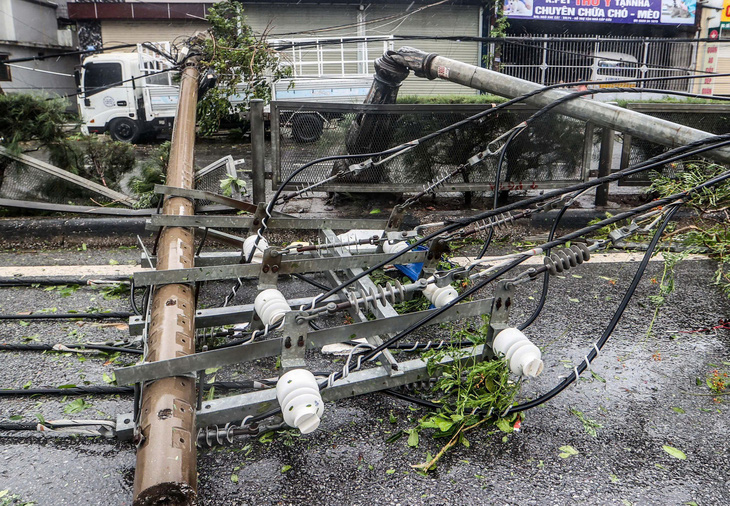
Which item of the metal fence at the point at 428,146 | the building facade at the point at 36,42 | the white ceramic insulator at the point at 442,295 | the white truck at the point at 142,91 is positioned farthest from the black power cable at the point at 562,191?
the building facade at the point at 36,42

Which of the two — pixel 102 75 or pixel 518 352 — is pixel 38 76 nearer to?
pixel 102 75

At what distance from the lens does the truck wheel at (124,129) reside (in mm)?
16516

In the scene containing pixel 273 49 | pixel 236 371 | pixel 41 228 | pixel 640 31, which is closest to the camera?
pixel 236 371

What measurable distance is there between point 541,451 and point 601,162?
4.77 metres

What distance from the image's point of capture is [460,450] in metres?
2.67

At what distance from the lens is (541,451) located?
2664 millimetres

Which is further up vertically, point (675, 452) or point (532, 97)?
point (532, 97)

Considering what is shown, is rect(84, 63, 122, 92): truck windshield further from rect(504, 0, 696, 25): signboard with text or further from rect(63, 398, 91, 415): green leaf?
rect(63, 398, 91, 415): green leaf

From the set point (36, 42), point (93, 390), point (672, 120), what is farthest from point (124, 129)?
point (93, 390)

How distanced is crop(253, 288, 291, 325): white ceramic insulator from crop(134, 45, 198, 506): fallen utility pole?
1.18 ft

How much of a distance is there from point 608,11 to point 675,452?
20861mm

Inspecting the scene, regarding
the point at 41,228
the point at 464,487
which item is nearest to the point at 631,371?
the point at 464,487

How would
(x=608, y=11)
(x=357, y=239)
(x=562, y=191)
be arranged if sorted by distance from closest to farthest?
(x=562, y=191)
(x=357, y=239)
(x=608, y=11)

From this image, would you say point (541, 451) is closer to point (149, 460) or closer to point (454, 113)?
point (149, 460)
